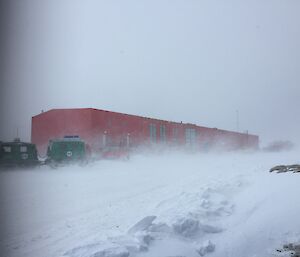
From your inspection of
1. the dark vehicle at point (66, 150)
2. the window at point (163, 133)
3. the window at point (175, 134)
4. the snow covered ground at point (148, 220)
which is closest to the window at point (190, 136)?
the window at point (175, 134)

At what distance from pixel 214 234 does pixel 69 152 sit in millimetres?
6430

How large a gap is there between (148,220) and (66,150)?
6093mm

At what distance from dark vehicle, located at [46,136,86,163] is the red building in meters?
0.47

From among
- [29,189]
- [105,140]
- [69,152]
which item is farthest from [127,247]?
[105,140]

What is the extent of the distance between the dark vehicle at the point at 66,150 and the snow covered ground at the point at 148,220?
2.61m

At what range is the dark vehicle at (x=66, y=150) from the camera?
349 inches

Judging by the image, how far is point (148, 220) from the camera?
358 cm

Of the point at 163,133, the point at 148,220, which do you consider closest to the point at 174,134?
the point at 163,133

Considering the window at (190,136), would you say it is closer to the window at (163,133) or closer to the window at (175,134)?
the window at (175,134)

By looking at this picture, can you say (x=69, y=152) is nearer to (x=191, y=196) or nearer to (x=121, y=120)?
(x=121, y=120)

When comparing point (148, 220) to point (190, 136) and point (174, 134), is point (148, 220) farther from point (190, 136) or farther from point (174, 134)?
point (190, 136)

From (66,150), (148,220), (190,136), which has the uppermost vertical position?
(190,136)

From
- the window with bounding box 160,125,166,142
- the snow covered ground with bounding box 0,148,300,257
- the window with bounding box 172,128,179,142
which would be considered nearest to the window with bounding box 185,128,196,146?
the window with bounding box 172,128,179,142

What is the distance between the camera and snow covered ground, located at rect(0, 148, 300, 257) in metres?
3.12
